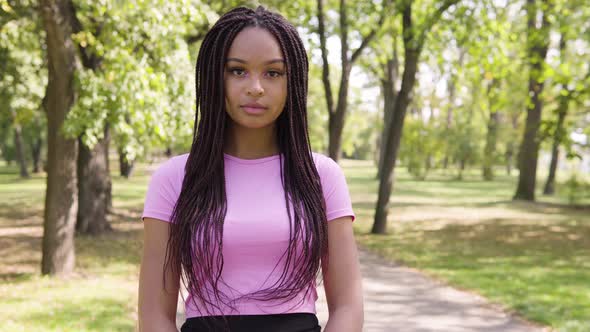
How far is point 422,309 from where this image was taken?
8219 mm

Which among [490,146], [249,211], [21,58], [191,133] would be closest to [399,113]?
[191,133]

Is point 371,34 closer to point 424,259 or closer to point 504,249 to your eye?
point 504,249

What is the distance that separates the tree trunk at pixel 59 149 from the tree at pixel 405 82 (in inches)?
292

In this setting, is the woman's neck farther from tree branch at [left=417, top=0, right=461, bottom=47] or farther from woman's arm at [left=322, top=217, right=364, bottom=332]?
tree branch at [left=417, top=0, right=461, bottom=47]

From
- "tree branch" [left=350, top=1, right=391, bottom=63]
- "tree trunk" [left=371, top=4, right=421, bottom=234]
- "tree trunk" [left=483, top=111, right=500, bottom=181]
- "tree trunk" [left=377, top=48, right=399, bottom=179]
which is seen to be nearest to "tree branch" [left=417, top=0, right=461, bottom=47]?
"tree trunk" [left=371, top=4, right=421, bottom=234]

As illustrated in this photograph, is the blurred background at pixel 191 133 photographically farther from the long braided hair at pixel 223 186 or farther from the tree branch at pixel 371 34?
the long braided hair at pixel 223 186

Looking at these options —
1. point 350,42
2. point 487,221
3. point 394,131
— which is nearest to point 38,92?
point 350,42

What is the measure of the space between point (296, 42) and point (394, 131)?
522 inches

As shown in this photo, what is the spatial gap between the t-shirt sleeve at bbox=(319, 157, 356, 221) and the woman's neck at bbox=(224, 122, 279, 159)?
205 millimetres

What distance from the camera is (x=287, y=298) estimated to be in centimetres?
209

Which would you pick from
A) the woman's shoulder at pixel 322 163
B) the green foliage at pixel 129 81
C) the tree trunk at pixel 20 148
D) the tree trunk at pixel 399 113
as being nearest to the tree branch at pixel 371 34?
the tree trunk at pixel 399 113

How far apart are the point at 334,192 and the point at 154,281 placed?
25.4 inches

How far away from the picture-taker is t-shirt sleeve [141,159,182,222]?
6.82ft

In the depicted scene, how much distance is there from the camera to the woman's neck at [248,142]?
7.30 ft
